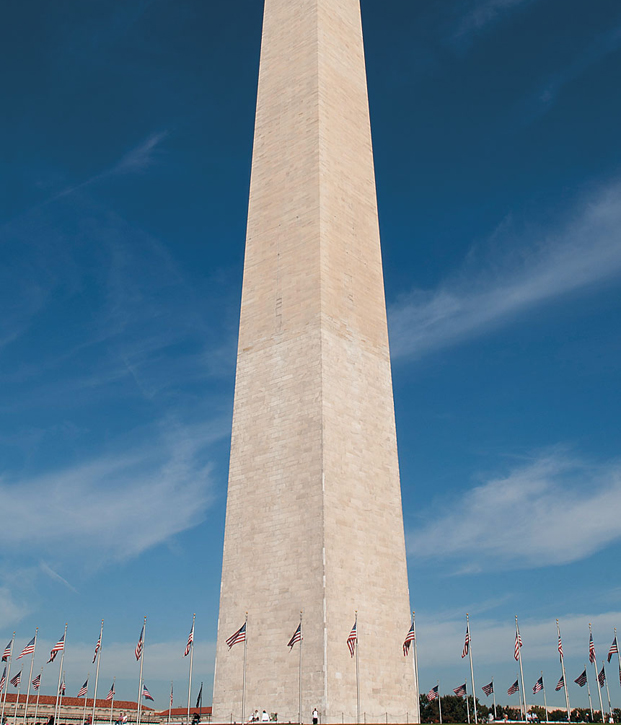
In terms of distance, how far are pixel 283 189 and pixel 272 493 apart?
14.1 meters

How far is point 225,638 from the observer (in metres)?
28.7

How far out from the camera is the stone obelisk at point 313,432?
87.6 feet

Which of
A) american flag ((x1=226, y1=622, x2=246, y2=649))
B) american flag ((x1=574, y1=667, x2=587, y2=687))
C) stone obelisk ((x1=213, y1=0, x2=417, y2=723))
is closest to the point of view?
american flag ((x1=226, y1=622, x2=246, y2=649))

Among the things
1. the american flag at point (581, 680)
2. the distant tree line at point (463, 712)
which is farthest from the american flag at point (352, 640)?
the distant tree line at point (463, 712)

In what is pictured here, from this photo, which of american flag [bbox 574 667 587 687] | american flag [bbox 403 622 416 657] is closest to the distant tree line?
american flag [bbox 574 667 587 687]

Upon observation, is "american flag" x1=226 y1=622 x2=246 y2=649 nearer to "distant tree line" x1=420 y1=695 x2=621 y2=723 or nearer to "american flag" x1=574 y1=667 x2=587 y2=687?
"american flag" x1=574 y1=667 x2=587 y2=687

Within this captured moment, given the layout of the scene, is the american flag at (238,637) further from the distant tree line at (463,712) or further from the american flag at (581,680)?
the distant tree line at (463,712)

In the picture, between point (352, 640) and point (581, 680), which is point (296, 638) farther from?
point (581, 680)

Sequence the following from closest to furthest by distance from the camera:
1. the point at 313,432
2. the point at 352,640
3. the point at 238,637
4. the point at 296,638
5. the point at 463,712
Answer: the point at 296,638 → the point at 352,640 → the point at 238,637 → the point at 313,432 → the point at 463,712

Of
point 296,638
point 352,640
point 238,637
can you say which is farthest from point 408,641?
point 238,637

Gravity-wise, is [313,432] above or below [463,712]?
above

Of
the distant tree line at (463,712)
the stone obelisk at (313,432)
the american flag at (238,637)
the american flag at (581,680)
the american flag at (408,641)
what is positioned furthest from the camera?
the distant tree line at (463,712)

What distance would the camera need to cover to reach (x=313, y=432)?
2872cm

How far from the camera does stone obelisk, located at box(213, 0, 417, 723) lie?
2669 cm
